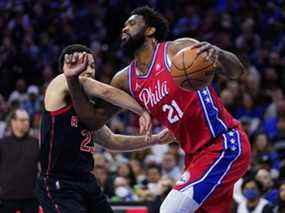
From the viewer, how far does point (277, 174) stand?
34.9ft

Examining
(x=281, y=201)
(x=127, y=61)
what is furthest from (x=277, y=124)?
(x=127, y=61)

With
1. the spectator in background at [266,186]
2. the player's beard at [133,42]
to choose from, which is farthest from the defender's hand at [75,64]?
the spectator in background at [266,186]

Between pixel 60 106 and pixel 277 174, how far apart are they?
197 inches

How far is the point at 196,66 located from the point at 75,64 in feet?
3.12

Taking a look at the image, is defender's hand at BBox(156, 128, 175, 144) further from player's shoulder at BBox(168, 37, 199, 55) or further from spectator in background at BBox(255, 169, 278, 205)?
spectator in background at BBox(255, 169, 278, 205)

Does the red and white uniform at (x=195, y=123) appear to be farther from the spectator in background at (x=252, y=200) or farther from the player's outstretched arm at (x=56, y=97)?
the spectator in background at (x=252, y=200)

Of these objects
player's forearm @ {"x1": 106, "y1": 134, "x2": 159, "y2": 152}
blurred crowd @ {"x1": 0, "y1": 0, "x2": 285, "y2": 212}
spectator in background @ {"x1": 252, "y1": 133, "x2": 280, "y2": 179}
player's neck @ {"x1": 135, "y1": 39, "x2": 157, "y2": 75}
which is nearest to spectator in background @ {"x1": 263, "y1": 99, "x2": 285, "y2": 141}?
blurred crowd @ {"x1": 0, "y1": 0, "x2": 285, "y2": 212}

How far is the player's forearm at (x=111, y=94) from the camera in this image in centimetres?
619

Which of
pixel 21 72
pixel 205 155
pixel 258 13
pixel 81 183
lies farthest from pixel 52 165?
pixel 258 13

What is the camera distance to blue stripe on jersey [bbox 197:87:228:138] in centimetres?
604

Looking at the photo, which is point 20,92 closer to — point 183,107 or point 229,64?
point 183,107

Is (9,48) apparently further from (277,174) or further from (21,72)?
(277,174)

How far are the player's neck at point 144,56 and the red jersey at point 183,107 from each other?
0.05 m

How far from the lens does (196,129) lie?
6031 millimetres
